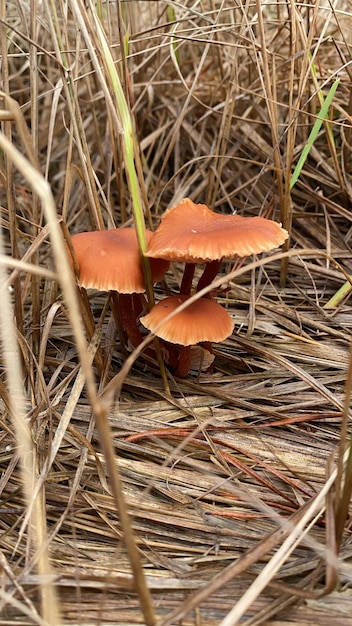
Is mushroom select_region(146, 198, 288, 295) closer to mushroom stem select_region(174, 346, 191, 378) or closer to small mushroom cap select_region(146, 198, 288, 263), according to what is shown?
small mushroom cap select_region(146, 198, 288, 263)

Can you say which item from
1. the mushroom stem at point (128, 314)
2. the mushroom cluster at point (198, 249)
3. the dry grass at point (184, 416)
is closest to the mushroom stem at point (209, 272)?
the mushroom cluster at point (198, 249)

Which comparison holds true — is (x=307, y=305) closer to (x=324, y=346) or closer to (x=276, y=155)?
(x=324, y=346)

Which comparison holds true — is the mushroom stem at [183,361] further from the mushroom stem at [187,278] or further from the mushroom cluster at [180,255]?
the mushroom stem at [187,278]

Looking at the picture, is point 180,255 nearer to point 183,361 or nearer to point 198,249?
point 198,249

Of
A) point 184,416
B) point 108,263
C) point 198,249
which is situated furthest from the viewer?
point 184,416

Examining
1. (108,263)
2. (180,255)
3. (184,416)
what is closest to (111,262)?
(108,263)

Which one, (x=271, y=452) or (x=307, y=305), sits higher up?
(x=307, y=305)

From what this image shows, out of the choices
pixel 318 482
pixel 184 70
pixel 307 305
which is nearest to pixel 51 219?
pixel 318 482
